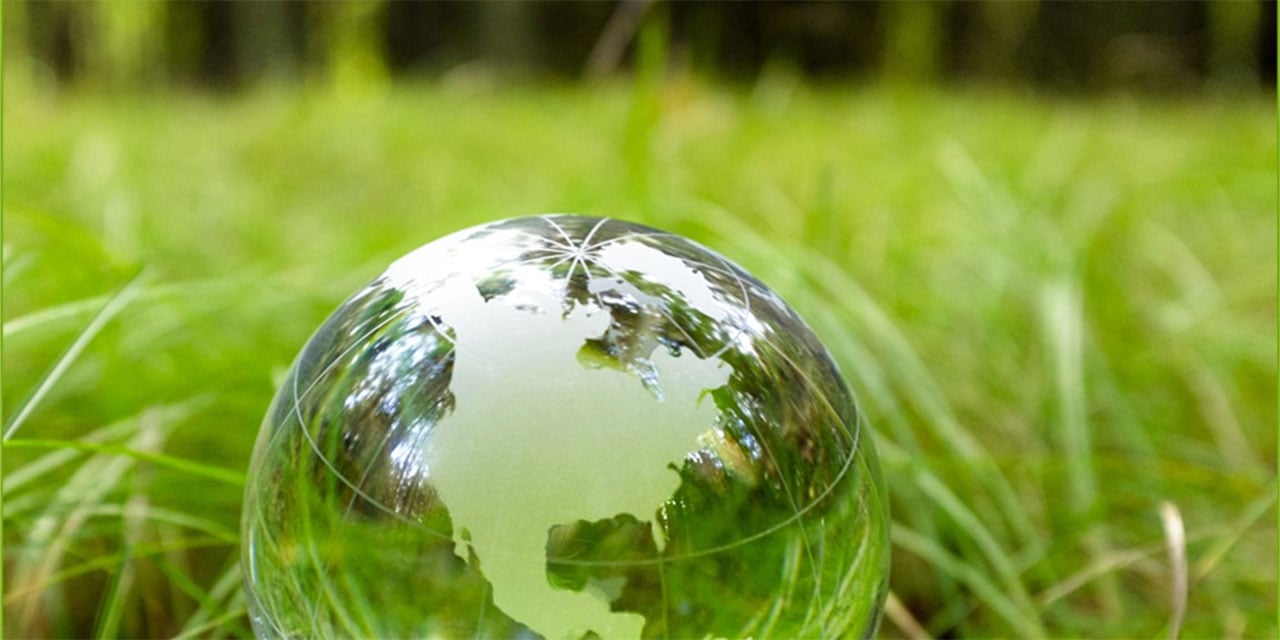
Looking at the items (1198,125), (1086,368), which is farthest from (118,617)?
(1198,125)

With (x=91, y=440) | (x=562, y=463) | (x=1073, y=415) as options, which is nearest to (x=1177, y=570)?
(x=1073, y=415)

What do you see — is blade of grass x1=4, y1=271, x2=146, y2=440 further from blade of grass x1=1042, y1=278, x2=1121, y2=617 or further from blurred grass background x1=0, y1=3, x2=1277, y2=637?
blade of grass x1=1042, y1=278, x2=1121, y2=617

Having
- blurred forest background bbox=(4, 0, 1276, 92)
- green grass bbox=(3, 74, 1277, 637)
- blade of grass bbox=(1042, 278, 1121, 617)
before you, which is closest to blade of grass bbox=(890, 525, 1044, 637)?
green grass bbox=(3, 74, 1277, 637)

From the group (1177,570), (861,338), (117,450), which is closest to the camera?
(117,450)

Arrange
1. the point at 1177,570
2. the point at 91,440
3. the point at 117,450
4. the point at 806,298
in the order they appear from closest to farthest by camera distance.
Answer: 1. the point at 117,450
2. the point at 1177,570
3. the point at 91,440
4. the point at 806,298

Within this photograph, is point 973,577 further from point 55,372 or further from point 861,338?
point 55,372

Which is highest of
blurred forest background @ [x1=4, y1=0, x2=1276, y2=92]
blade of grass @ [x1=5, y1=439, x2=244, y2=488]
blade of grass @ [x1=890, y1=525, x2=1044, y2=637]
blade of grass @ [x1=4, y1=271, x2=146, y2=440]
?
blurred forest background @ [x1=4, y1=0, x2=1276, y2=92]
